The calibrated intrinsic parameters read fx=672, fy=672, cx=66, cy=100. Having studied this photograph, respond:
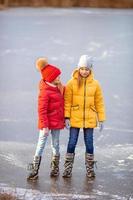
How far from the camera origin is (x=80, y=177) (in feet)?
23.8

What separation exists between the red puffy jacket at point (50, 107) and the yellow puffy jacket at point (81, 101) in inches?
4.2

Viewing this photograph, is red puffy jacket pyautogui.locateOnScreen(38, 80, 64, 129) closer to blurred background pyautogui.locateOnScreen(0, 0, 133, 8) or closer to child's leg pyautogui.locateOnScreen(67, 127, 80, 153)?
child's leg pyautogui.locateOnScreen(67, 127, 80, 153)

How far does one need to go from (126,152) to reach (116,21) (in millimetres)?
15922

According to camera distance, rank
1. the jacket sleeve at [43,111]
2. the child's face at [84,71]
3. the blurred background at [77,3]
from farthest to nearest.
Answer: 1. the blurred background at [77,3]
2. the child's face at [84,71]
3. the jacket sleeve at [43,111]

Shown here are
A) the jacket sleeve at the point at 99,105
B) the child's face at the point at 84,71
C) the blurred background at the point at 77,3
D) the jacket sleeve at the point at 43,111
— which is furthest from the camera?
the blurred background at the point at 77,3

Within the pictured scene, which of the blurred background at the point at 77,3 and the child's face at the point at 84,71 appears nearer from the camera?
the child's face at the point at 84,71

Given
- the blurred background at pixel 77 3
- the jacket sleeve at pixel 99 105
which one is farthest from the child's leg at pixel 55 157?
the blurred background at pixel 77 3

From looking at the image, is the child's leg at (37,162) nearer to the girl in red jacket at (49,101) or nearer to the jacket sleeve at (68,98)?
the girl in red jacket at (49,101)

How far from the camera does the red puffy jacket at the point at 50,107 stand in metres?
6.97

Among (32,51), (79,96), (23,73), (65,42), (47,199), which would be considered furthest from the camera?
(65,42)

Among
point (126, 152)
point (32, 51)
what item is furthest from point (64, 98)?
point (32, 51)

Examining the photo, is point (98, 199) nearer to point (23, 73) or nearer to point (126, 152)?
point (126, 152)

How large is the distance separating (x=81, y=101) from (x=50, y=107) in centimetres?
36

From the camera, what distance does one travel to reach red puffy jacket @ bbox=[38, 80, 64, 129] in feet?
22.9
